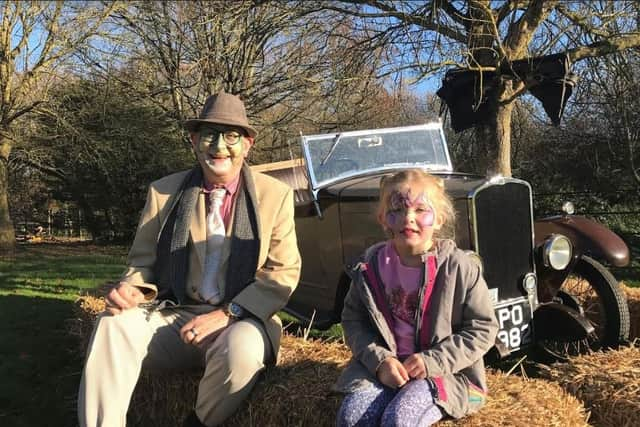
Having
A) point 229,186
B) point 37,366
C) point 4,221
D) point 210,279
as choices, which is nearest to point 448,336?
point 210,279

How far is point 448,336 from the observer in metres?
2.25

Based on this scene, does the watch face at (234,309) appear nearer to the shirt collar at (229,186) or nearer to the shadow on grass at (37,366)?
the shirt collar at (229,186)

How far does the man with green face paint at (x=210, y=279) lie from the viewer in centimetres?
251

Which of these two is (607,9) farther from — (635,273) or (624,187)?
(624,187)

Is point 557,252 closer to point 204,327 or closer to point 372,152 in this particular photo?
point 372,152

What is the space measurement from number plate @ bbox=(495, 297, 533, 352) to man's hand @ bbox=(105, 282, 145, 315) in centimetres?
215

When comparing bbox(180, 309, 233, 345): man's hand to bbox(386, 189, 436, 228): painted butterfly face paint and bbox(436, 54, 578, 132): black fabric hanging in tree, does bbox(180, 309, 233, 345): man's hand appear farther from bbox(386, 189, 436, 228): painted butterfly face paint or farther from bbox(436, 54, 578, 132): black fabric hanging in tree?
bbox(436, 54, 578, 132): black fabric hanging in tree

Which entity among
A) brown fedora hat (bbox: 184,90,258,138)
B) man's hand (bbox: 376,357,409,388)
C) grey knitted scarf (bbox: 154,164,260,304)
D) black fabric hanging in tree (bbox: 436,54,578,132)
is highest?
black fabric hanging in tree (bbox: 436,54,578,132)

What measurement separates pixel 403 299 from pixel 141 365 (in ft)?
4.07

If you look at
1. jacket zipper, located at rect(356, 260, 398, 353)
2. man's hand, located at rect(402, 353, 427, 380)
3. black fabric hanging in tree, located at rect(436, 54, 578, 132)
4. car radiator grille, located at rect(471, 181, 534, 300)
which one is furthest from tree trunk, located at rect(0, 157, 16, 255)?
man's hand, located at rect(402, 353, 427, 380)

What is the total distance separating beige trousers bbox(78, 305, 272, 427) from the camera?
7.86 ft

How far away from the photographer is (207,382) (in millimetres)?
2500

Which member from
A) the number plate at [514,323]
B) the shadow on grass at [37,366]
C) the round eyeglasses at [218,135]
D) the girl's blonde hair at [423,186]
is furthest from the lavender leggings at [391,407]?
the shadow on grass at [37,366]

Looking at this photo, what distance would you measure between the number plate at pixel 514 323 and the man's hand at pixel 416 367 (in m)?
1.53
